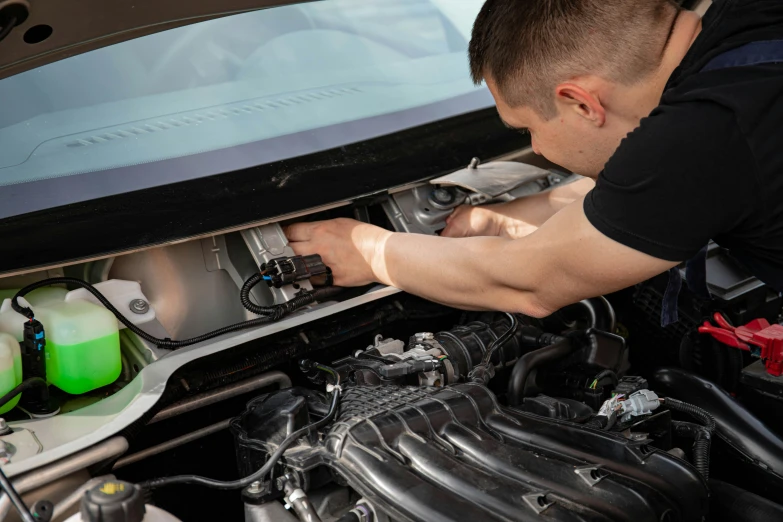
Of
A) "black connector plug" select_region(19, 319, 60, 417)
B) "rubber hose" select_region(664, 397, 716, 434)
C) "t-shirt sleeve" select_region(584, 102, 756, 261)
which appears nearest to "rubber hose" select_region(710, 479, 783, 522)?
"rubber hose" select_region(664, 397, 716, 434)

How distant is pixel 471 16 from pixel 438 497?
1597 millimetres

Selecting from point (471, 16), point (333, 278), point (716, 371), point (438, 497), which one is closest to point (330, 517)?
Result: point (438, 497)

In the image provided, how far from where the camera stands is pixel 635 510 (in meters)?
1.25

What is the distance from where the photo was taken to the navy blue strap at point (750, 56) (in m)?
1.20

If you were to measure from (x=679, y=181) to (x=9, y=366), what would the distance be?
3.73ft

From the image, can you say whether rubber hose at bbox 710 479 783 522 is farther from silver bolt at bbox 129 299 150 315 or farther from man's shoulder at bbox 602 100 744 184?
silver bolt at bbox 129 299 150 315

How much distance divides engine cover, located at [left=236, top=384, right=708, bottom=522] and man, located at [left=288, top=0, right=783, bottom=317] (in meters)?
0.27

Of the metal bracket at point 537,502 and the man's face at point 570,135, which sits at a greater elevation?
the man's face at point 570,135

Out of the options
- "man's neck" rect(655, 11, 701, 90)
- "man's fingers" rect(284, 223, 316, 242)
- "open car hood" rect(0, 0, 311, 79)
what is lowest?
"man's fingers" rect(284, 223, 316, 242)

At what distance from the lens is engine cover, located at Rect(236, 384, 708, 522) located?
123 cm

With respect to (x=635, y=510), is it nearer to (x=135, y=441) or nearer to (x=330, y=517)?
(x=330, y=517)

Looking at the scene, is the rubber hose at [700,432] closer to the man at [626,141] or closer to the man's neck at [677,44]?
the man at [626,141]

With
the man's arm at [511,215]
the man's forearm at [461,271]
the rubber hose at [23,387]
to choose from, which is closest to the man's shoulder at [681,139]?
the man's forearm at [461,271]

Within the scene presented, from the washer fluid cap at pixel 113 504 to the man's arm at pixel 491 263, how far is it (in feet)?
2.60
